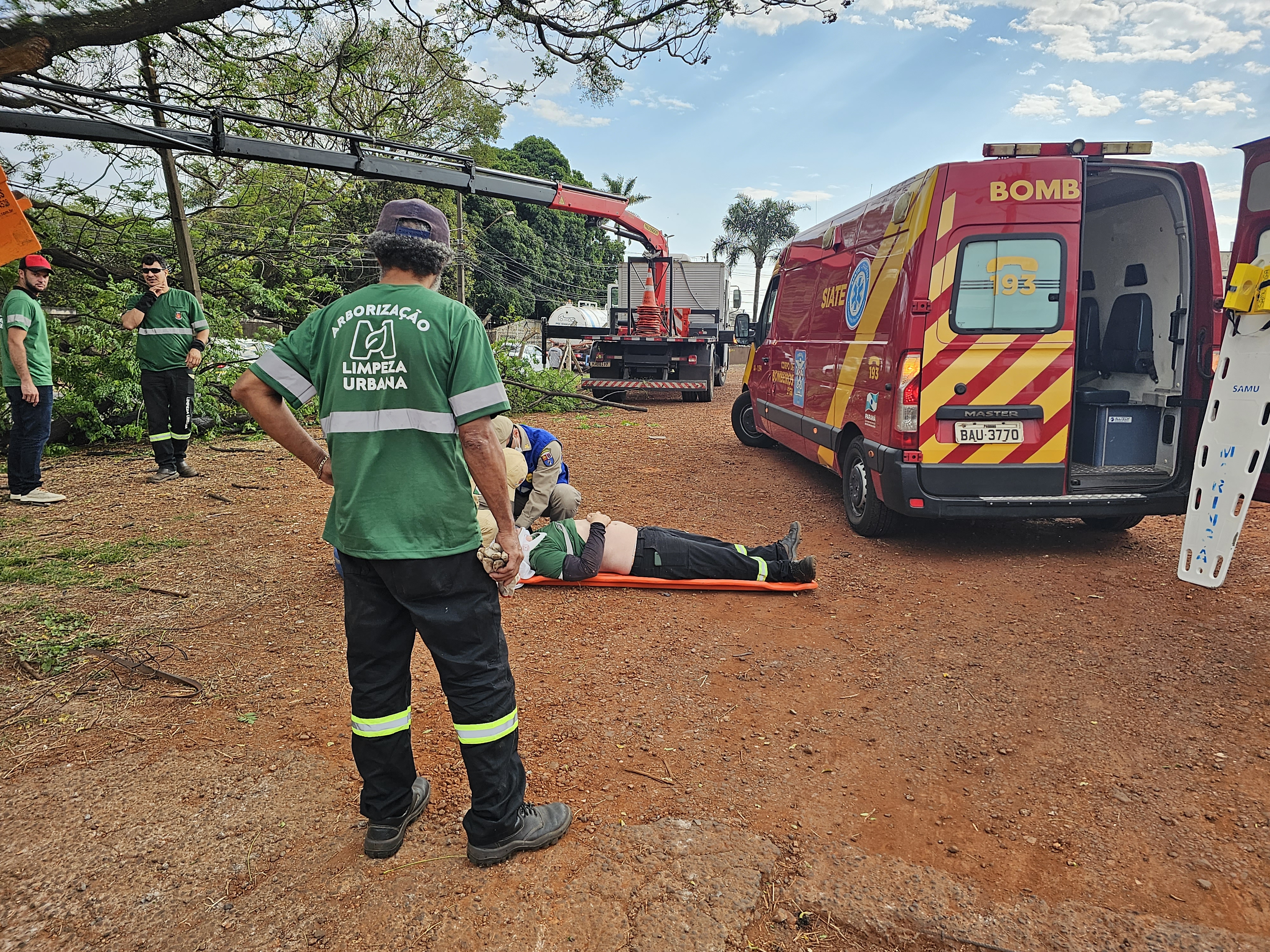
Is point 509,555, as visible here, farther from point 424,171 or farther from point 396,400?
point 424,171

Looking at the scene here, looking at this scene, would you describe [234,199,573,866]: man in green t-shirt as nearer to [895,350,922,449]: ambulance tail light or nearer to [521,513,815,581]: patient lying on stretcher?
[521,513,815,581]: patient lying on stretcher

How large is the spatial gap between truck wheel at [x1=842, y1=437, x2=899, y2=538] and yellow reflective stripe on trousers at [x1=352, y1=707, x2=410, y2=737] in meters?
3.91

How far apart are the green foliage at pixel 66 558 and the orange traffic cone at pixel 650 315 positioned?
10.8m

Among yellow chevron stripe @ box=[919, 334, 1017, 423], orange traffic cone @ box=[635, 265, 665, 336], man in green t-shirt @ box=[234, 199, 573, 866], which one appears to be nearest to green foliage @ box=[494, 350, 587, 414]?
orange traffic cone @ box=[635, 265, 665, 336]

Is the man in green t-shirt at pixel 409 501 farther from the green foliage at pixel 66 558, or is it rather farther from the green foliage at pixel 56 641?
the green foliage at pixel 66 558

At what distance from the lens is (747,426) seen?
9.97m

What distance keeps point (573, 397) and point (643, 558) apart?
335 inches

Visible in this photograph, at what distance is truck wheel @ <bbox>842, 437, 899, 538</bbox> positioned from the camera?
548 cm

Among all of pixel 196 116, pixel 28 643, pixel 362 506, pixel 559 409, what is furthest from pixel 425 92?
pixel 362 506

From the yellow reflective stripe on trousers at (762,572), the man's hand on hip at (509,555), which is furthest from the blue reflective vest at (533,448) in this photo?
the man's hand on hip at (509,555)

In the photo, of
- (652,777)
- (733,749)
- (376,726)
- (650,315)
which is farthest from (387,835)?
(650,315)

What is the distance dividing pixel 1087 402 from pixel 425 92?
959 cm

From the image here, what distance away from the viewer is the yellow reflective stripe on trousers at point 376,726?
2229mm

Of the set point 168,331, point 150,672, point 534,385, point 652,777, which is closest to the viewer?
point 652,777
